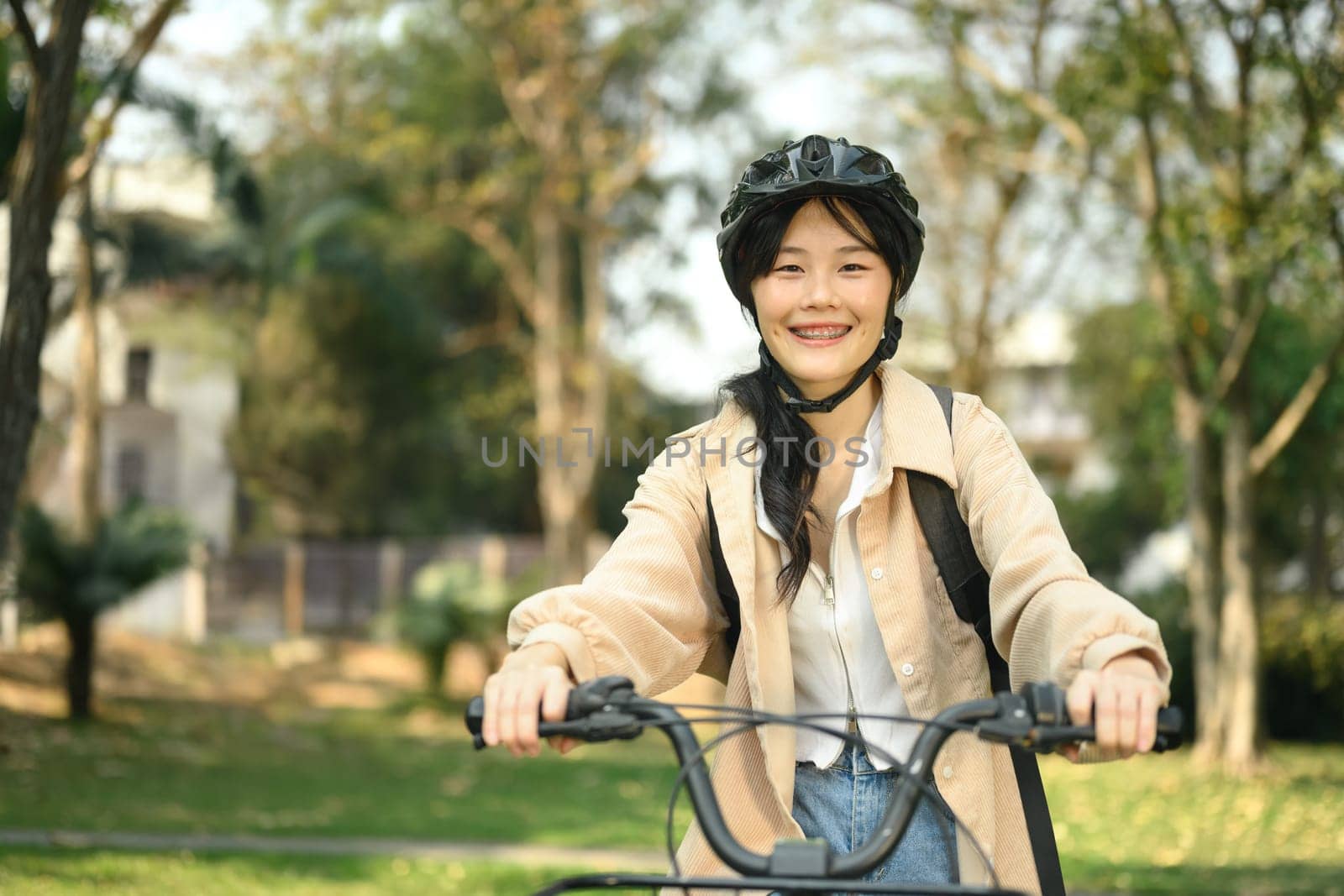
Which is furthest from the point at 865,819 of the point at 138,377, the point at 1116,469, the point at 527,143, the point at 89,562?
the point at 138,377

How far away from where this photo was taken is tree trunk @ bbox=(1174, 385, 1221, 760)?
14.6 meters

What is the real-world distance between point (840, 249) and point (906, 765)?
3.48 ft

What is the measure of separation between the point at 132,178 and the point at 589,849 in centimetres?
1643

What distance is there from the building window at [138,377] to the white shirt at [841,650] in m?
29.7

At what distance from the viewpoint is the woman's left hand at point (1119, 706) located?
82.1 inches

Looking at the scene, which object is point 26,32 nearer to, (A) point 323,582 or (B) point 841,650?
(B) point 841,650

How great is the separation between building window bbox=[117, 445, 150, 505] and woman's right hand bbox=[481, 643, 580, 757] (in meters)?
31.2

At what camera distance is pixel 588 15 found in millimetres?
22047

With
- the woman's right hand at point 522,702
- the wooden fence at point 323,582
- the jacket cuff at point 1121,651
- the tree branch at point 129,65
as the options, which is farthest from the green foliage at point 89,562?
the jacket cuff at point 1121,651

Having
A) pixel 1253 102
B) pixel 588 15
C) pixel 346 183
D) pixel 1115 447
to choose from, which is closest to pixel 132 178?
pixel 346 183

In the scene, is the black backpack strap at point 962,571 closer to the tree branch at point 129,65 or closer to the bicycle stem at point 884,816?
the bicycle stem at point 884,816

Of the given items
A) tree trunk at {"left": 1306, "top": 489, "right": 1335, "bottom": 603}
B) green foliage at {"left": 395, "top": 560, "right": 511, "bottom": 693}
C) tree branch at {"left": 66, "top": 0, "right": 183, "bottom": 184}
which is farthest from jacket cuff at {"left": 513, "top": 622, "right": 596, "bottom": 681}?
tree trunk at {"left": 1306, "top": 489, "right": 1335, "bottom": 603}

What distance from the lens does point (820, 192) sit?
272cm

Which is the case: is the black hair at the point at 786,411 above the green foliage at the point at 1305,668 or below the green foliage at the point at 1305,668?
above
